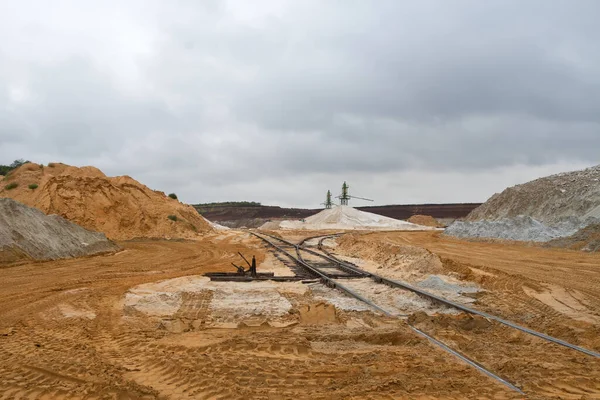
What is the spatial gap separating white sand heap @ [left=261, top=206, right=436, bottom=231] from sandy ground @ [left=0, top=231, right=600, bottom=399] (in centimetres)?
5577

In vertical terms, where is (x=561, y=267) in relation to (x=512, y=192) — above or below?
below

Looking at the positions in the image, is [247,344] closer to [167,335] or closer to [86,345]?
[167,335]

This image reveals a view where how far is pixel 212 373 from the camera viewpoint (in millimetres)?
5230

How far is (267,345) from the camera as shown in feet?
21.1

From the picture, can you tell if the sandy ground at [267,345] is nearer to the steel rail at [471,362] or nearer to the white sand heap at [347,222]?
the steel rail at [471,362]

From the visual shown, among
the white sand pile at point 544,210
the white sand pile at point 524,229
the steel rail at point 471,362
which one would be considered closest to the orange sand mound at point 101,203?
the white sand pile at point 524,229

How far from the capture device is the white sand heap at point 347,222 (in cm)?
6824

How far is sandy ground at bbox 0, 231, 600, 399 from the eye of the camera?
486 centimetres

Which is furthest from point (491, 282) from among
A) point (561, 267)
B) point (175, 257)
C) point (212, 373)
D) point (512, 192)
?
point (512, 192)

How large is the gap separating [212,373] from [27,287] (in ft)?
31.7

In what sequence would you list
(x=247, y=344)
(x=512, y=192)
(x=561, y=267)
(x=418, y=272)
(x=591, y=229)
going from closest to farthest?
(x=247, y=344), (x=418, y=272), (x=561, y=267), (x=591, y=229), (x=512, y=192)

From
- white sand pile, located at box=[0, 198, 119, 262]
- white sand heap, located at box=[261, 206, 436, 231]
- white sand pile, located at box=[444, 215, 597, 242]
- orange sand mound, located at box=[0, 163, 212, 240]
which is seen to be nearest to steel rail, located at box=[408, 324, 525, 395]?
white sand pile, located at box=[0, 198, 119, 262]

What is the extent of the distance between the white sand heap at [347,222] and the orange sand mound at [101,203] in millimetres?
27908

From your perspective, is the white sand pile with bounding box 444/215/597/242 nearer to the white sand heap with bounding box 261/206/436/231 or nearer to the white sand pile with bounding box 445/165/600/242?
the white sand pile with bounding box 445/165/600/242
